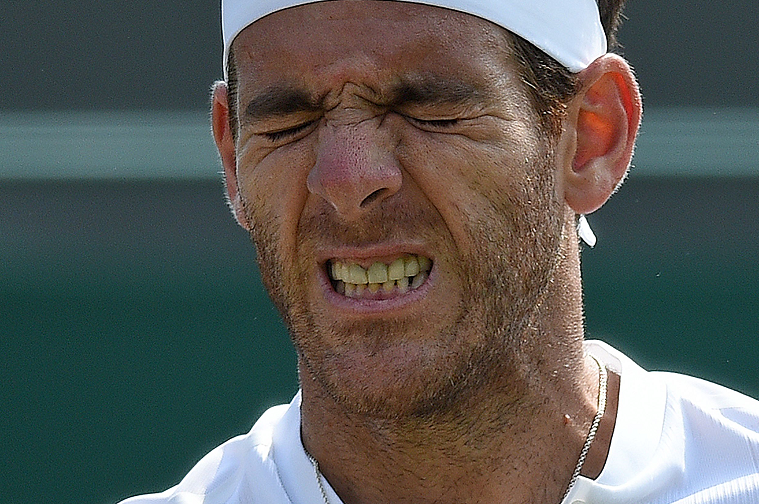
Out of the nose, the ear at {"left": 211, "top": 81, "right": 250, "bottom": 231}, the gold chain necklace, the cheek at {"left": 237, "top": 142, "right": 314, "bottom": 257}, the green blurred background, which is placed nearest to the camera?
the nose

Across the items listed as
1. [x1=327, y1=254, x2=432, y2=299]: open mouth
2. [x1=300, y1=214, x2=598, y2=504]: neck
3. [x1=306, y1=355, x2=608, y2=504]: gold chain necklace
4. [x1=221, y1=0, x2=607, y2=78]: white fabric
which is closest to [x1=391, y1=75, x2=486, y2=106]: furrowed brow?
[x1=221, y1=0, x2=607, y2=78]: white fabric

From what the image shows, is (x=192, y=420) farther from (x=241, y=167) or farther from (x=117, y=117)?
(x=241, y=167)

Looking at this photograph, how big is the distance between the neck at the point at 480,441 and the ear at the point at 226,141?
34cm

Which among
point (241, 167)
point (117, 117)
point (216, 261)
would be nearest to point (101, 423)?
point (216, 261)

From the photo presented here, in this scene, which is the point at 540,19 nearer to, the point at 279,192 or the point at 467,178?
the point at 467,178

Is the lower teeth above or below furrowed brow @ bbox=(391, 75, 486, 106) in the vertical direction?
below

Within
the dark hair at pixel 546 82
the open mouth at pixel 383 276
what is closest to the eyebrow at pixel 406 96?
the dark hair at pixel 546 82

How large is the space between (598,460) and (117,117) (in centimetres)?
153

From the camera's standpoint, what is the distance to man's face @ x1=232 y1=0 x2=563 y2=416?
1832 mm

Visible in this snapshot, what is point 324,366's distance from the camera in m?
1.90

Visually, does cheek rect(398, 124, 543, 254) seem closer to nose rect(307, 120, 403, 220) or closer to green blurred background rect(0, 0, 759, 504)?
nose rect(307, 120, 403, 220)

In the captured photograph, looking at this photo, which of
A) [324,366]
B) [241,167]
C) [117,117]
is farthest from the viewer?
[117,117]

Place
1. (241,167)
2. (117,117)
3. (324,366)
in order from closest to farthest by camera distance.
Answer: (324,366) < (241,167) < (117,117)

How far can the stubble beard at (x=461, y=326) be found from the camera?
72.8 inches
